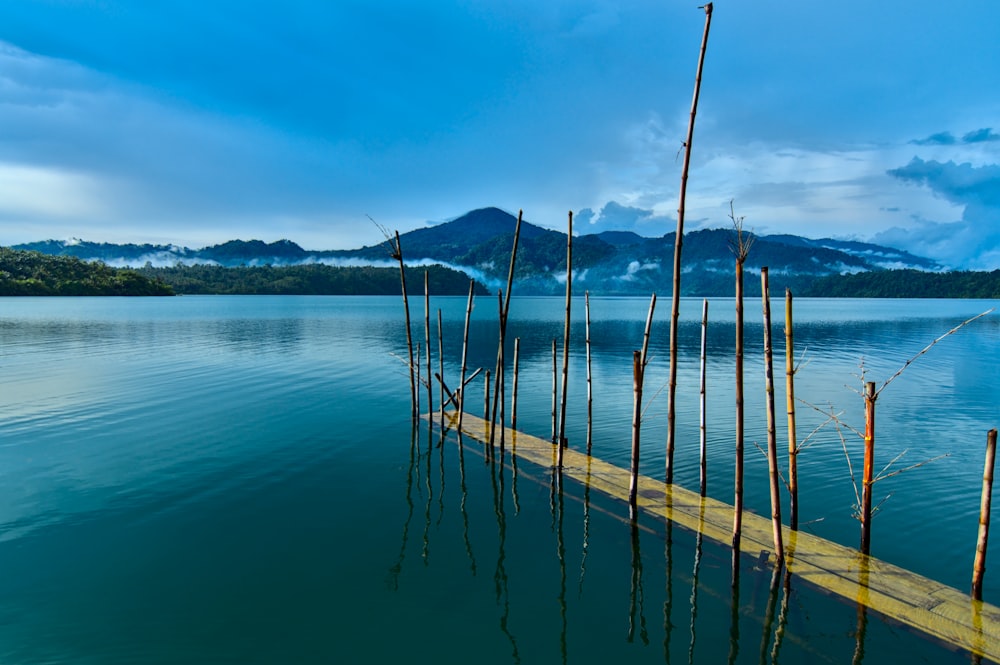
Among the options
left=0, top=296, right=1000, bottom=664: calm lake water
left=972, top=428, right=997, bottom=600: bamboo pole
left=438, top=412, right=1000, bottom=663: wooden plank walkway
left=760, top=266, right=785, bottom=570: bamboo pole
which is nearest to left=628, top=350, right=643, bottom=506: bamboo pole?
left=438, top=412, right=1000, bottom=663: wooden plank walkway

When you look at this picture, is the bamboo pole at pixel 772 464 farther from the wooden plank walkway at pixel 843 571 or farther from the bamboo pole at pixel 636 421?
the bamboo pole at pixel 636 421

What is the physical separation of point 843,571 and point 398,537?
7626 mm

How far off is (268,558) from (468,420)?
943 cm

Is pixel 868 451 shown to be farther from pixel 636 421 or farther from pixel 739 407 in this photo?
pixel 636 421

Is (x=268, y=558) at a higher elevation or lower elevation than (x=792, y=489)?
lower

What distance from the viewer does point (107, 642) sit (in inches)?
289

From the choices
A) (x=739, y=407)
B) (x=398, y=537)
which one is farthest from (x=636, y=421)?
(x=398, y=537)

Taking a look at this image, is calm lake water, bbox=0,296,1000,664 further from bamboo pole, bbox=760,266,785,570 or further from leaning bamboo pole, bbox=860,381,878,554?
leaning bamboo pole, bbox=860,381,878,554

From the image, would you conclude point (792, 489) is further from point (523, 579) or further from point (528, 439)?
point (528, 439)

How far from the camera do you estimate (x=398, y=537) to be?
1066 cm

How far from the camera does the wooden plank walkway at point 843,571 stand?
277 inches

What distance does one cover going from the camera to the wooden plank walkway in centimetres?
705

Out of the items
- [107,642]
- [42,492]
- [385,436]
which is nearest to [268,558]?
→ [107,642]

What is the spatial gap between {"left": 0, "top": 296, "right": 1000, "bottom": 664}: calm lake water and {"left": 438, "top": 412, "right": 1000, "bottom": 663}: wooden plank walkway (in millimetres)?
256
